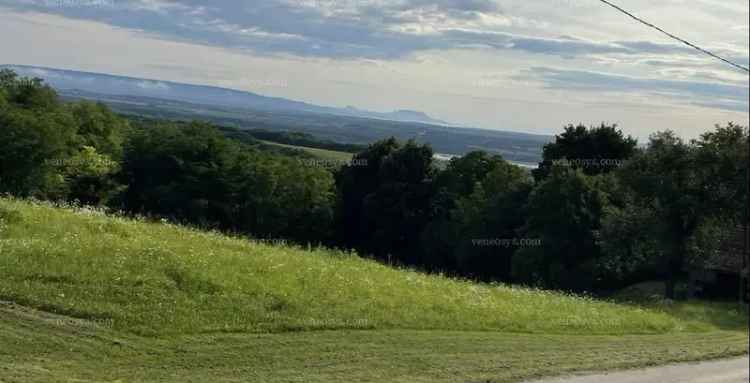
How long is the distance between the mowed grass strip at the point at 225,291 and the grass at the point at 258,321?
0.12 feet

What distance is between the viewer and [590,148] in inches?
2159

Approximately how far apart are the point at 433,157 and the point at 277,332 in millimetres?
53428

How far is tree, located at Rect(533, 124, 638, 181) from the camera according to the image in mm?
53875

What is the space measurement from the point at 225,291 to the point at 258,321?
4.01 ft

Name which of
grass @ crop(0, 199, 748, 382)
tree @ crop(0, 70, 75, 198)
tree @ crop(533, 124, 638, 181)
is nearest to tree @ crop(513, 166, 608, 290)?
tree @ crop(533, 124, 638, 181)

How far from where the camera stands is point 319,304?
13.8 meters

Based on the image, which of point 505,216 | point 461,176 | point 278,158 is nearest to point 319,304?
point 505,216

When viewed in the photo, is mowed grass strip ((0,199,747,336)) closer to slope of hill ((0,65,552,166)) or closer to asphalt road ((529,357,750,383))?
asphalt road ((529,357,750,383))

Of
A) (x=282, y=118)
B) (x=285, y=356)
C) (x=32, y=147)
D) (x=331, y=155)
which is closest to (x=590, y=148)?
(x=32, y=147)

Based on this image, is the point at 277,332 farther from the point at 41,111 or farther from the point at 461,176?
the point at 41,111

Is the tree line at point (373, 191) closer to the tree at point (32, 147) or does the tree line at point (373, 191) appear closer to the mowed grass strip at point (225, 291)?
the tree at point (32, 147)

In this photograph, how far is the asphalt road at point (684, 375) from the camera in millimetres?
11734

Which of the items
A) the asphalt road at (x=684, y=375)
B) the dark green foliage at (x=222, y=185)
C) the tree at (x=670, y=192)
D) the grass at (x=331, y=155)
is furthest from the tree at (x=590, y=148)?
the asphalt road at (x=684, y=375)

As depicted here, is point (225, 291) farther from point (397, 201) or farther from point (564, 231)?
point (397, 201)
